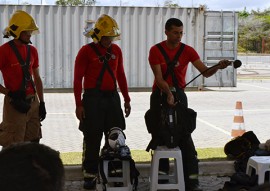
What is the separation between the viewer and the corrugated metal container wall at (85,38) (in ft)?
52.9

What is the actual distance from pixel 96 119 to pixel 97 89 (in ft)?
1.08

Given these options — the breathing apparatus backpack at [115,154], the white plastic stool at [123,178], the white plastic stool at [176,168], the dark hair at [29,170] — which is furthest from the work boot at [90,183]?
the dark hair at [29,170]

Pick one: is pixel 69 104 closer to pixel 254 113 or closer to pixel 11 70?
pixel 254 113

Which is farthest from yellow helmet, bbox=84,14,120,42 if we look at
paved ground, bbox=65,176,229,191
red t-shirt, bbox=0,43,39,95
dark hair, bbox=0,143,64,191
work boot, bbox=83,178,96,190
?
dark hair, bbox=0,143,64,191

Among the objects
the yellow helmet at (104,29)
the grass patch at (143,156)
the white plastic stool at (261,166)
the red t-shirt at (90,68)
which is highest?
the yellow helmet at (104,29)

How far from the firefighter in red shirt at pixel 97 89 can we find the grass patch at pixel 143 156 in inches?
46.8

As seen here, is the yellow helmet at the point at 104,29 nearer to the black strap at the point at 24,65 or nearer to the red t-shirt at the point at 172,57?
the red t-shirt at the point at 172,57

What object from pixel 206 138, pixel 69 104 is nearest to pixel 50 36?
pixel 69 104

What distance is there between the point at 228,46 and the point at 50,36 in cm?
608

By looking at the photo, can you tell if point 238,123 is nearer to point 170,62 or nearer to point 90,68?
point 170,62

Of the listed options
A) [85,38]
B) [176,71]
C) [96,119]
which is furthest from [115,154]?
[85,38]

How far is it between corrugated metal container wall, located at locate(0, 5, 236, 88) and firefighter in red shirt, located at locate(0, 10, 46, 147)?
1099cm

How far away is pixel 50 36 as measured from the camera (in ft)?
53.3

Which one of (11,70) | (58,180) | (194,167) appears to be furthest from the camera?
(194,167)
